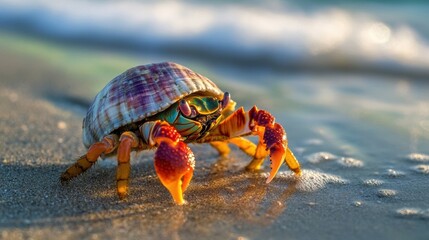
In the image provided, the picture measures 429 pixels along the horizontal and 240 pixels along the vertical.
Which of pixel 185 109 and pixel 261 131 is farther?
pixel 261 131

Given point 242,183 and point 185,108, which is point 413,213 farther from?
point 185,108

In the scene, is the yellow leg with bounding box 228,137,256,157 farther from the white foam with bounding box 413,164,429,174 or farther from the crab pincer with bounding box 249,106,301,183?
the white foam with bounding box 413,164,429,174

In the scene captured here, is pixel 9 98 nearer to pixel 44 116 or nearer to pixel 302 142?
pixel 44 116

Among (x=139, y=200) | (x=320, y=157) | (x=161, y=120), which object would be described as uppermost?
(x=161, y=120)

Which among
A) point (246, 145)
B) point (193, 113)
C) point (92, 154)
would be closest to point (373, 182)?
point (246, 145)

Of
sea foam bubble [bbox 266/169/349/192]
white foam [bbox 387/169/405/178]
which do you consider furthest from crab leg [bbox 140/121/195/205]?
white foam [bbox 387/169/405/178]

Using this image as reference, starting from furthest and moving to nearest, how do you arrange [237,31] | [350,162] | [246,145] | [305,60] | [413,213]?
[237,31]
[305,60]
[350,162]
[246,145]
[413,213]

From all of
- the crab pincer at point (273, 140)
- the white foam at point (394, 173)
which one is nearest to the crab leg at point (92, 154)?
the crab pincer at point (273, 140)

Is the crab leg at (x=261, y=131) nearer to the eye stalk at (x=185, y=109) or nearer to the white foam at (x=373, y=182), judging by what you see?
the eye stalk at (x=185, y=109)
